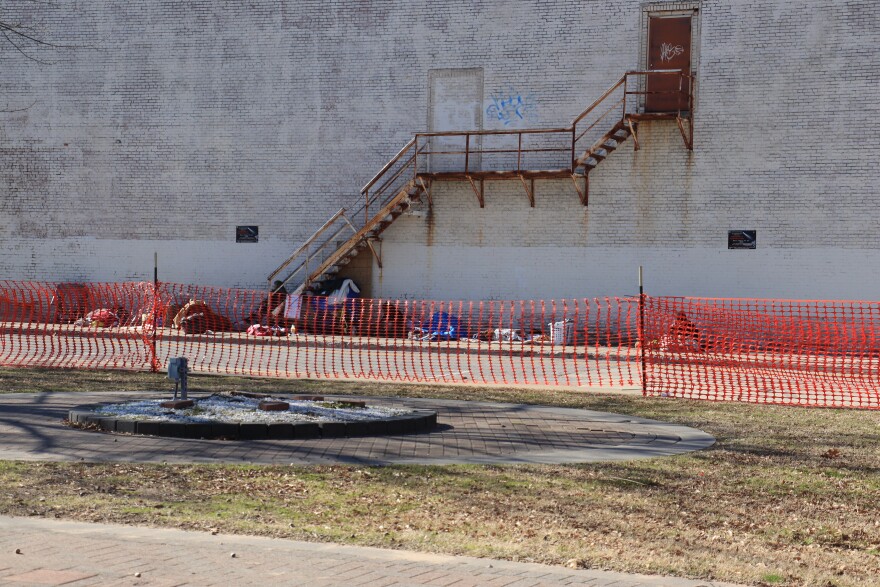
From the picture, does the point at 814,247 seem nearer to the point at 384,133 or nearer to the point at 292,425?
the point at 384,133

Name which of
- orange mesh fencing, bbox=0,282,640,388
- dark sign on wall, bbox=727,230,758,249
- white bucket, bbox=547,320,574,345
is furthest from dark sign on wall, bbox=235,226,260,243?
dark sign on wall, bbox=727,230,758,249

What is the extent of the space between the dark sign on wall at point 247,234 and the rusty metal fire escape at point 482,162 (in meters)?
1.29

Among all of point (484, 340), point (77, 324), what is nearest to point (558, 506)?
point (484, 340)

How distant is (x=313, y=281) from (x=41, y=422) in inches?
735

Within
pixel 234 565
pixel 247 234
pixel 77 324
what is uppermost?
pixel 247 234

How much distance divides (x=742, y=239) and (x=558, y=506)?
2128 centimetres

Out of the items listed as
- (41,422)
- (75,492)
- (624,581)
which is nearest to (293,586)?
(624,581)

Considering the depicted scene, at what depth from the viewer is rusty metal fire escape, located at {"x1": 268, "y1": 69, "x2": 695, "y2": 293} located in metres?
28.0

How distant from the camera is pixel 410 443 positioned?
10.2 metres

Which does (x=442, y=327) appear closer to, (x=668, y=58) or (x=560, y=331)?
(x=560, y=331)

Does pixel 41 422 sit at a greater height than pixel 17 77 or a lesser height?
lesser

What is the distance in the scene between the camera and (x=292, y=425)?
10266mm

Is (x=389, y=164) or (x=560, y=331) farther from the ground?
(x=389, y=164)

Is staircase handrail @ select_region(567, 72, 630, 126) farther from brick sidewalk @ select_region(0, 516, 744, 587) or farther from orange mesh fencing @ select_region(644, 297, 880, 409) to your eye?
brick sidewalk @ select_region(0, 516, 744, 587)
